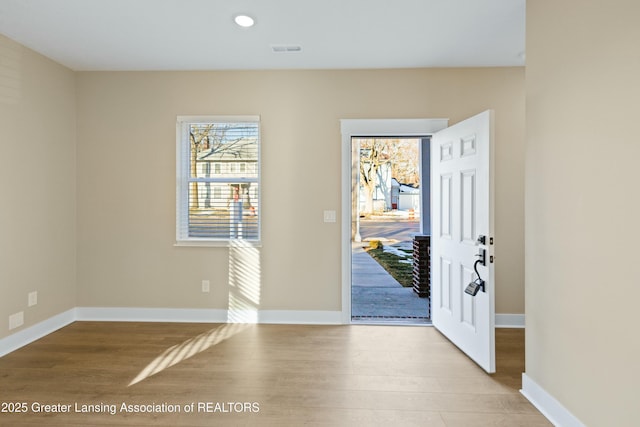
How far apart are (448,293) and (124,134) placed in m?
3.73

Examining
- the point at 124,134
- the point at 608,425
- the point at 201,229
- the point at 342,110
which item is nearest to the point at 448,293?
the point at 608,425

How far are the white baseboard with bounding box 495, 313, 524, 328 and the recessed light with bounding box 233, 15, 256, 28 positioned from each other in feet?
11.9

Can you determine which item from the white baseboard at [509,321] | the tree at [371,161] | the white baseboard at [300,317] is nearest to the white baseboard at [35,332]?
the white baseboard at [300,317]

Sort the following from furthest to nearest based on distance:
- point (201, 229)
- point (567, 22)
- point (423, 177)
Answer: point (423, 177)
point (201, 229)
point (567, 22)

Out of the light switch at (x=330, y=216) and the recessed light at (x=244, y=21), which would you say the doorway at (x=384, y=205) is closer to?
the light switch at (x=330, y=216)

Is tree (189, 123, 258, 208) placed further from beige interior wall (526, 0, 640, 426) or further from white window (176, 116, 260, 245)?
beige interior wall (526, 0, 640, 426)

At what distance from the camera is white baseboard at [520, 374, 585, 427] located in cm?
208

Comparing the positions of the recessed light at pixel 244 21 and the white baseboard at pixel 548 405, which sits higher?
the recessed light at pixel 244 21

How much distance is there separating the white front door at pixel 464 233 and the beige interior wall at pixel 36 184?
383 cm

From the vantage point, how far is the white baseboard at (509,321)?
386 centimetres

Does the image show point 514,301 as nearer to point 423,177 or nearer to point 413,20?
point 423,177

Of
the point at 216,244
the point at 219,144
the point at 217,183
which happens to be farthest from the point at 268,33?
the point at 216,244

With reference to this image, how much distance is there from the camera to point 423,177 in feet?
18.8

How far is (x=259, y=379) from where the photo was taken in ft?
8.88
